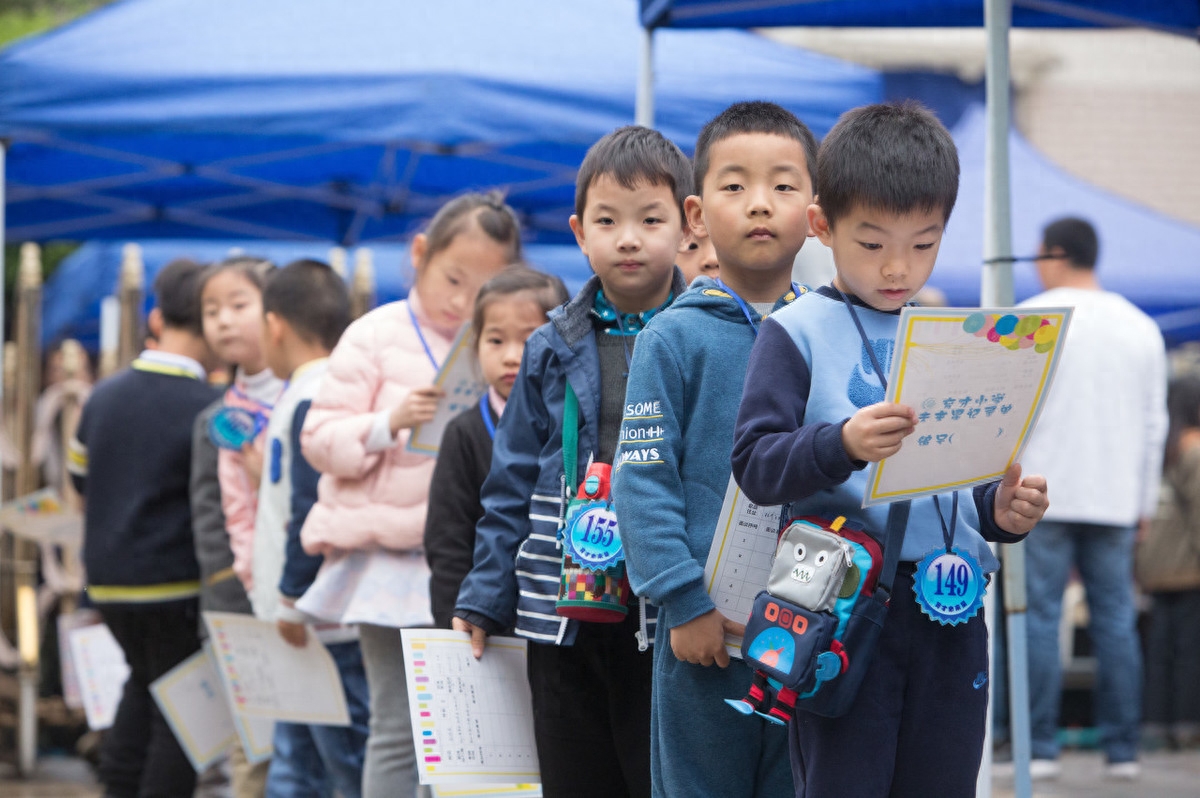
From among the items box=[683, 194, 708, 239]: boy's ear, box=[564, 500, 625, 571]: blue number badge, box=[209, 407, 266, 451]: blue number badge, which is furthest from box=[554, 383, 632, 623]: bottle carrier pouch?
box=[209, 407, 266, 451]: blue number badge

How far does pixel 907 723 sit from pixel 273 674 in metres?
2.24

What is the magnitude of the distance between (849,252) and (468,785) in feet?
4.26

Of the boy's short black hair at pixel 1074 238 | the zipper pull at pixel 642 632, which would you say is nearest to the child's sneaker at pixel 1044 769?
the boy's short black hair at pixel 1074 238

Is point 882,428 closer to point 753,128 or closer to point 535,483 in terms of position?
point 753,128

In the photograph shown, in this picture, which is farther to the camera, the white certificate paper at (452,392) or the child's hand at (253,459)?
the child's hand at (253,459)

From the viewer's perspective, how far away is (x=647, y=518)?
7.29ft

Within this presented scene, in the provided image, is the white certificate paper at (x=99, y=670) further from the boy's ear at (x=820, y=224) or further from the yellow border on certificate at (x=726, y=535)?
the boy's ear at (x=820, y=224)

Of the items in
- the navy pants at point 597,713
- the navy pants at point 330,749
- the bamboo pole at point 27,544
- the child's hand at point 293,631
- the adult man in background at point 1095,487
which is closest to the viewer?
the navy pants at point 597,713

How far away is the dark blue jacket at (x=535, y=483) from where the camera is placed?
263 cm

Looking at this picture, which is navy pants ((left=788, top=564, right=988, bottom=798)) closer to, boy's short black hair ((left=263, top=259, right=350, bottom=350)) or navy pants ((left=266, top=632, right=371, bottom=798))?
navy pants ((left=266, top=632, right=371, bottom=798))

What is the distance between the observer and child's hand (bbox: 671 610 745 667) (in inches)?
86.0

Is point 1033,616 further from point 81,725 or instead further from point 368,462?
point 81,725

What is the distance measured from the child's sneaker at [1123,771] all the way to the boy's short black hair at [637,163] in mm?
3974

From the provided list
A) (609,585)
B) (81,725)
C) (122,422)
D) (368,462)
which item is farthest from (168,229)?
(609,585)
